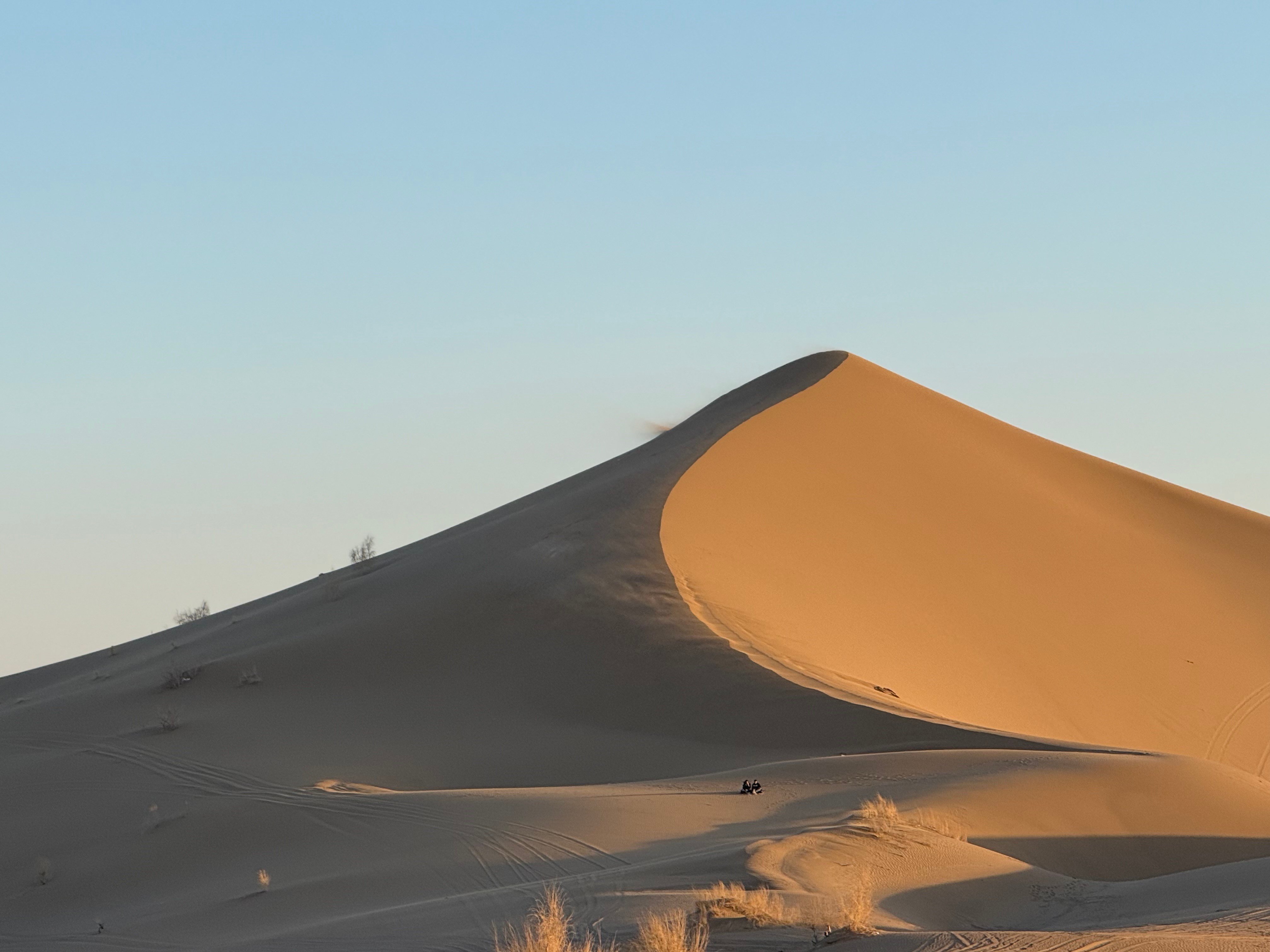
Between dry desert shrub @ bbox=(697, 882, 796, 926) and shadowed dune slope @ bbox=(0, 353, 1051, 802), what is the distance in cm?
843

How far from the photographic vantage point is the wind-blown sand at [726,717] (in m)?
10.3

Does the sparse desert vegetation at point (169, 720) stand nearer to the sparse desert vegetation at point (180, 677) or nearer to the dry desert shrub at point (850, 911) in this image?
the sparse desert vegetation at point (180, 677)

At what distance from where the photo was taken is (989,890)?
998 centimetres

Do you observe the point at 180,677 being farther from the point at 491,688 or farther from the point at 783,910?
the point at 783,910

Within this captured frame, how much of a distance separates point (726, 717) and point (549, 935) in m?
11.3

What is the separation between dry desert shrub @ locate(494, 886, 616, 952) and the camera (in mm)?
7348

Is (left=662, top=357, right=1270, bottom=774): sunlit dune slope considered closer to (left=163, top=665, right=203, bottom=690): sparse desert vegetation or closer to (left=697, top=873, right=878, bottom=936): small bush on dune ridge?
(left=163, top=665, right=203, bottom=690): sparse desert vegetation

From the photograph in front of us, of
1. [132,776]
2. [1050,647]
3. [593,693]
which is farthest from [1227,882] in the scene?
[1050,647]

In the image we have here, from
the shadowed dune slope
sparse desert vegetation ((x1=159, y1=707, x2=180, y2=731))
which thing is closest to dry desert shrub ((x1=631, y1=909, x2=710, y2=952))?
the shadowed dune slope

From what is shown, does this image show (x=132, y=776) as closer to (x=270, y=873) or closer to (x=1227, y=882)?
(x=270, y=873)

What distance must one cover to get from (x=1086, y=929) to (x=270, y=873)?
7005 mm

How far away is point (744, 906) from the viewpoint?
328 inches

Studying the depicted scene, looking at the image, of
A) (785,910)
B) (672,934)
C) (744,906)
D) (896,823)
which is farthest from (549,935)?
(896,823)

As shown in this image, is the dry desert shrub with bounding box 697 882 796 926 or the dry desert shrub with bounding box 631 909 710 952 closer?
the dry desert shrub with bounding box 631 909 710 952
